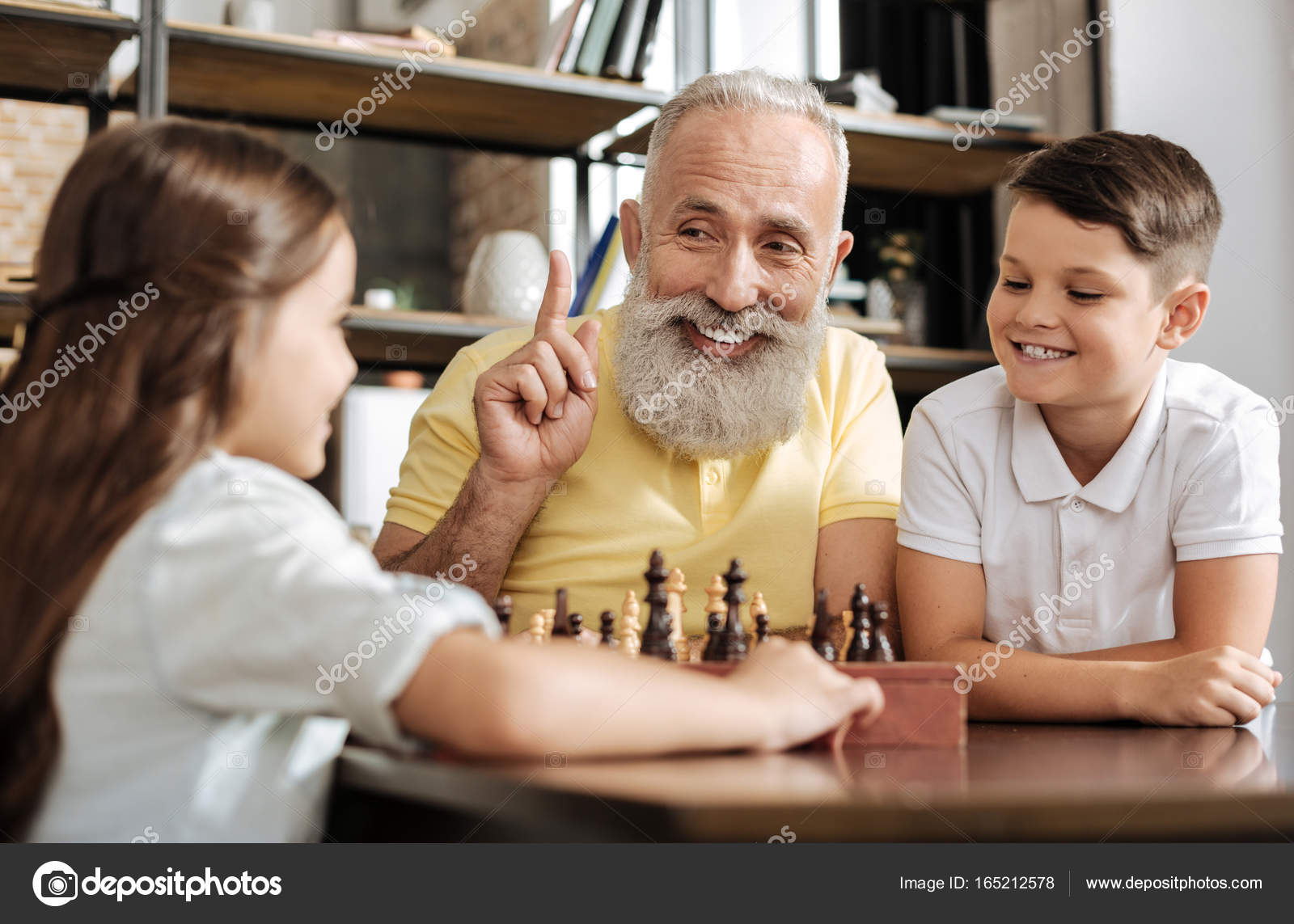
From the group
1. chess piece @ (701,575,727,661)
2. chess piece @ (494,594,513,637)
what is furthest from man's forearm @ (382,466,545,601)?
chess piece @ (494,594,513,637)

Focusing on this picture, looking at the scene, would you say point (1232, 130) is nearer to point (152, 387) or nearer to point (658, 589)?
point (658, 589)

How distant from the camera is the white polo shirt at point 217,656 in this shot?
87cm

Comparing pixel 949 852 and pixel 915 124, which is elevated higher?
pixel 915 124

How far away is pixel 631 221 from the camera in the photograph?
2207 millimetres

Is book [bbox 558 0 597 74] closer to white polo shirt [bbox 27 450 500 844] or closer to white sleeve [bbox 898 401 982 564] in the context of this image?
white sleeve [bbox 898 401 982 564]

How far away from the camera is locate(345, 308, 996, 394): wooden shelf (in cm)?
296

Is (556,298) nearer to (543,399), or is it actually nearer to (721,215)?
(543,399)

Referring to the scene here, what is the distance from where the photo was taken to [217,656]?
2.88ft

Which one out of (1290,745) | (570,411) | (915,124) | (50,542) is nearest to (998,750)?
(1290,745)

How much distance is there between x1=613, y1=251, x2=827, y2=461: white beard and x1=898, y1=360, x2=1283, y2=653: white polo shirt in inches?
11.7

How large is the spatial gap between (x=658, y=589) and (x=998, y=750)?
347 millimetres

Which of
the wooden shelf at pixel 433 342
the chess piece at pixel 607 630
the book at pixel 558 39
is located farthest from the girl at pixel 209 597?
the book at pixel 558 39

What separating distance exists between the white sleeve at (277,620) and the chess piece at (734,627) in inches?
13.3

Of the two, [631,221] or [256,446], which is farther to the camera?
[631,221]
